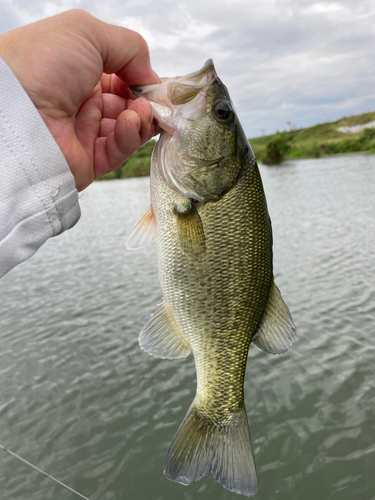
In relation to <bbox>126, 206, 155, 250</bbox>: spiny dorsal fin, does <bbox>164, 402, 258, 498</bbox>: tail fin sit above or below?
below

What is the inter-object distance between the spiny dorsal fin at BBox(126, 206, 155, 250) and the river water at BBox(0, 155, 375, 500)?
11.1 ft

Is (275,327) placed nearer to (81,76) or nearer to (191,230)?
(191,230)

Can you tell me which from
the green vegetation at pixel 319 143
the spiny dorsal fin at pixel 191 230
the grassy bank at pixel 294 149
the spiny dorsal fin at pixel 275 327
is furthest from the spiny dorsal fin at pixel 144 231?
the green vegetation at pixel 319 143

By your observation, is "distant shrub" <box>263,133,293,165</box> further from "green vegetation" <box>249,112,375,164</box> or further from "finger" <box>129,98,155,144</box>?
"finger" <box>129,98,155,144</box>

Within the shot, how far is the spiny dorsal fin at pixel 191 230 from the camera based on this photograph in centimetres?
194

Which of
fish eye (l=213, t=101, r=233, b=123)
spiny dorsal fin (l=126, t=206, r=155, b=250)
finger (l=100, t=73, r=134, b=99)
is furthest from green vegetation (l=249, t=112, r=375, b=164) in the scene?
spiny dorsal fin (l=126, t=206, r=155, b=250)

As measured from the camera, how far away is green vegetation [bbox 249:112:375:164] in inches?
2630

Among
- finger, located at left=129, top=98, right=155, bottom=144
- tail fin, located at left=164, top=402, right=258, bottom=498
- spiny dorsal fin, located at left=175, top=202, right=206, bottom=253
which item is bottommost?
tail fin, located at left=164, top=402, right=258, bottom=498

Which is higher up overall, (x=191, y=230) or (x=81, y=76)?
(x=81, y=76)

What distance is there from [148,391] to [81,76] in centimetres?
499

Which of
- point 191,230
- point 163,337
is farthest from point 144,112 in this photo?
point 163,337

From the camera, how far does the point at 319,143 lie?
7969 cm

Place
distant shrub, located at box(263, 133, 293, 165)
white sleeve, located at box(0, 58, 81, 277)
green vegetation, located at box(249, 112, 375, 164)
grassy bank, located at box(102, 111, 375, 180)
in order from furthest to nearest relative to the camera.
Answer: green vegetation, located at box(249, 112, 375, 164) < distant shrub, located at box(263, 133, 293, 165) < grassy bank, located at box(102, 111, 375, 180) < white sleeve, located at box(0, 58, 81, 277)

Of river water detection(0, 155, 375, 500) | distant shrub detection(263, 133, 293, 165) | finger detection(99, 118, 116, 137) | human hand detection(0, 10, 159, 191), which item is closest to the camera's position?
human hand detection(0, 10, 159, 191)
